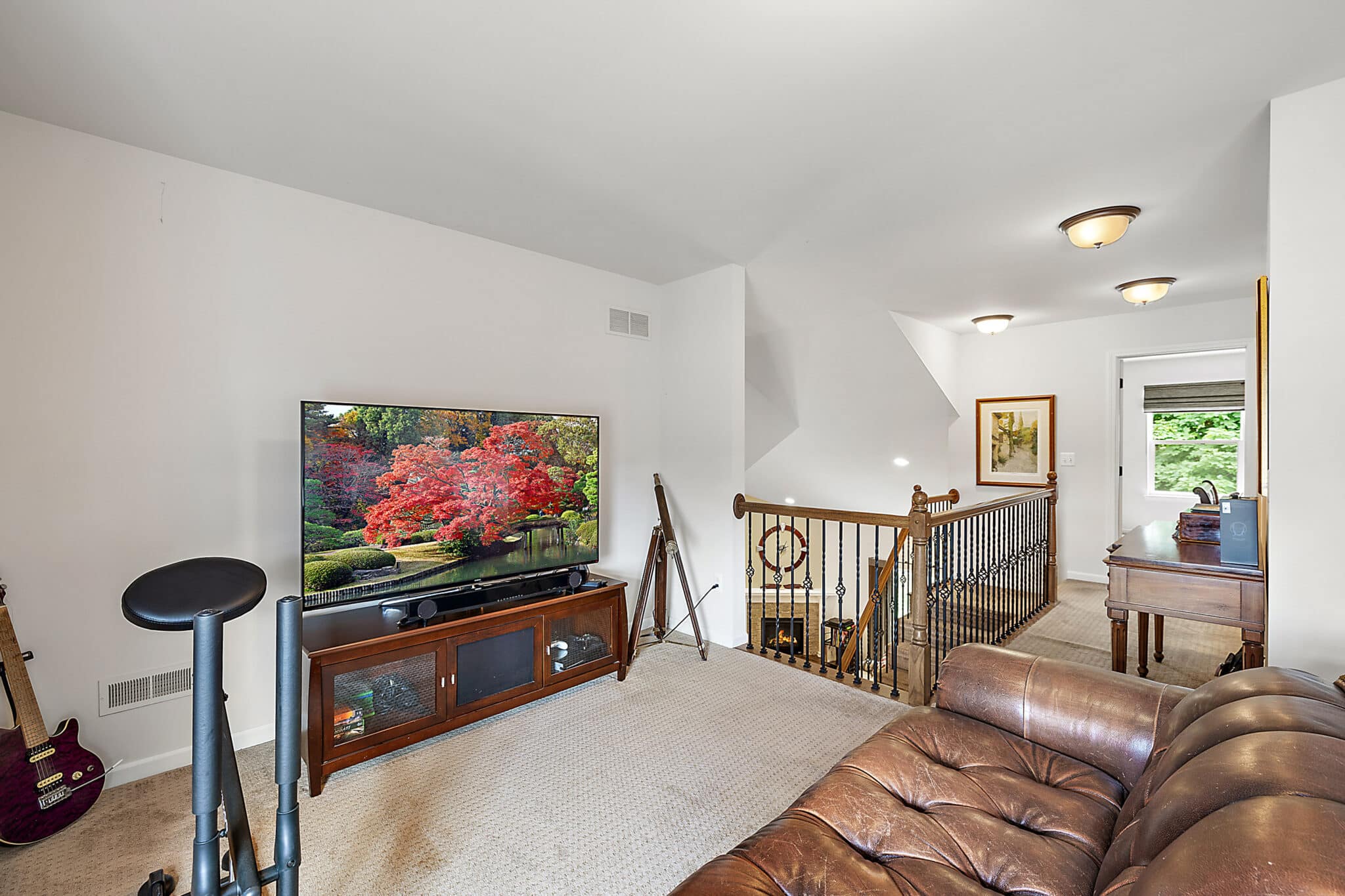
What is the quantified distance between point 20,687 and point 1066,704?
3.09 m

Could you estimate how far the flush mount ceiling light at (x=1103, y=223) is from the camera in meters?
2.85

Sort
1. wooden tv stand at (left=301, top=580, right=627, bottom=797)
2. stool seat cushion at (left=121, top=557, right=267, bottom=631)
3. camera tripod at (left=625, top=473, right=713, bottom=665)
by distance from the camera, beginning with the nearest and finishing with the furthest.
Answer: stool seat cushion at (left=121, top=557, right=267, bottom=631)
wooden tv stand at (left=301, top=580, right=627, bottom=797)
camera tripod at (left=625, top=473, right=713, bottom=665)

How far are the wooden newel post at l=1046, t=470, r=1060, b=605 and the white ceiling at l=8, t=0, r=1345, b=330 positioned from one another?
7.30 feet

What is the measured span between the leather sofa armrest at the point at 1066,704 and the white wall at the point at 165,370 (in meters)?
2.62

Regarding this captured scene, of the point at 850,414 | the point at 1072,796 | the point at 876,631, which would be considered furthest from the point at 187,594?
the point at 850,414

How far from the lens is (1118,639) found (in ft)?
9.32

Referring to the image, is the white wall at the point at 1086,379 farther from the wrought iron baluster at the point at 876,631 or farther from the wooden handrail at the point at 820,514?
the wooden handrail at the point at 820,514

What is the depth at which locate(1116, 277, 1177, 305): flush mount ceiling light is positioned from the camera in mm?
4004

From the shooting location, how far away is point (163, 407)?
2314 millimetres

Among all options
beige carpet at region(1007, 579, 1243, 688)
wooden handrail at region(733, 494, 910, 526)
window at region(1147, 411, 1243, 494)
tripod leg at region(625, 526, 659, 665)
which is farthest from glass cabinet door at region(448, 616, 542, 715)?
window at region(1147, 411, 1243, 494)

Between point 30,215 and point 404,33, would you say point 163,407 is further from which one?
point 404,33

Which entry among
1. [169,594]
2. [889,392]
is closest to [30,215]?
[169,594]

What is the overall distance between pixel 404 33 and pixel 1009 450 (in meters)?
5.88

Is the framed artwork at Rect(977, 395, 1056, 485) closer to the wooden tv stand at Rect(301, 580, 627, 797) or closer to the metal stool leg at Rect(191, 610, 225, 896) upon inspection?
the wooden tv stand at Rect(301, 580, 627, 797)
